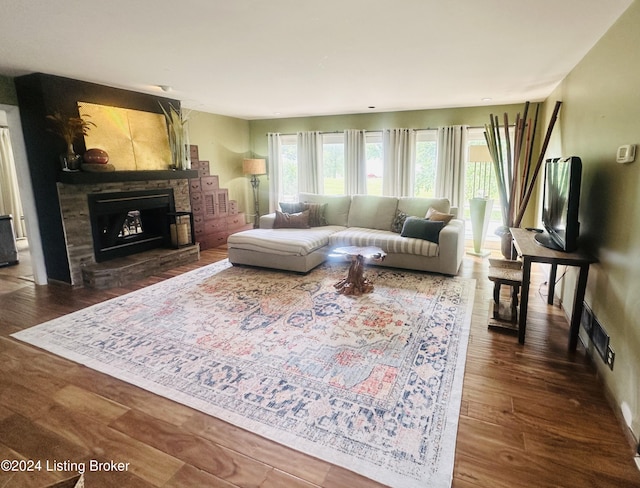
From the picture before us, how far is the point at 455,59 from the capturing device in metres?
3.13

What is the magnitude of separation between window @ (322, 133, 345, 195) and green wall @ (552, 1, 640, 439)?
13.8 ft

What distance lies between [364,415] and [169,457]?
39.0 inches

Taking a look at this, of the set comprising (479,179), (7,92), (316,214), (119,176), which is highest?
(7,92)

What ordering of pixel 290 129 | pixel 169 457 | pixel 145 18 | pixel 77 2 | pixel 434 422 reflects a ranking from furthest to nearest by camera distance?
pixel 290 129 → pixel 145 18 → pixel 77 2 → pixel 434 422 → pixel 169 457

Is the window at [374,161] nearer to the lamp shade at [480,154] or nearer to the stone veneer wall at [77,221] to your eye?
the lamp shade at [480,154]

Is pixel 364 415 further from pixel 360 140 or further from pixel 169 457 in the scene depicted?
pixel 360 140

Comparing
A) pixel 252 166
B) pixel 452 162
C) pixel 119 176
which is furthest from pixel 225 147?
pixel 452 162

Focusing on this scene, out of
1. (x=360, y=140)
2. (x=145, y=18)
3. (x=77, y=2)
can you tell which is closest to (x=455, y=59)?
(x=145, y=18)

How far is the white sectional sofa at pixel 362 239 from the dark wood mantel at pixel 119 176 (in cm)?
124

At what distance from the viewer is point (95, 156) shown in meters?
3.95

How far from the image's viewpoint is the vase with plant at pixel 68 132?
12.2 ft

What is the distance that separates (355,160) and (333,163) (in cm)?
51

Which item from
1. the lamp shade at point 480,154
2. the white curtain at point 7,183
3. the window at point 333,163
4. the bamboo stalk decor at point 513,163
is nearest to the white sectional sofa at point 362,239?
the bamboo stalk decor at point 513,163

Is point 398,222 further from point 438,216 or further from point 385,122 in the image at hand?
point 385,122
